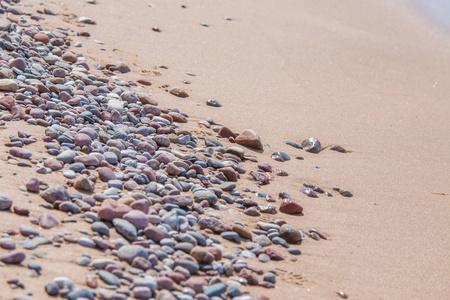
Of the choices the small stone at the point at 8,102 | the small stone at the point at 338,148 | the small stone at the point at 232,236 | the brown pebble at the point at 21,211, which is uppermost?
the small stone at the point at 8,102

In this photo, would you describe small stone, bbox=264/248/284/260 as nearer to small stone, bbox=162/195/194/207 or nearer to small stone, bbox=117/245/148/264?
small stone, bbox=162/195/194/207

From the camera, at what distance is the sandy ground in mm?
3537

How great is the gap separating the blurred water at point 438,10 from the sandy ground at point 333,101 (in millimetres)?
335

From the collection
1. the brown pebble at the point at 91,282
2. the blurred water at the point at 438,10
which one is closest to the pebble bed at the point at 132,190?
the brown pebble at the point at 91,282

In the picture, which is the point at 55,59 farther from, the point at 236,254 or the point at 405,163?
the point at 405,163

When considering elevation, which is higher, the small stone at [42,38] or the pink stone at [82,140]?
the small stone at [42,38]

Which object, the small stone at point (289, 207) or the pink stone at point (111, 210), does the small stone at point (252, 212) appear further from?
the pink stone at point (111, 210)

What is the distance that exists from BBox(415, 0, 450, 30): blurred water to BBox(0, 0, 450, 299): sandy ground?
33 cm

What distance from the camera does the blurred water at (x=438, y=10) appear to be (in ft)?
32.5

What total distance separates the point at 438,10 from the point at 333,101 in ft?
17.1

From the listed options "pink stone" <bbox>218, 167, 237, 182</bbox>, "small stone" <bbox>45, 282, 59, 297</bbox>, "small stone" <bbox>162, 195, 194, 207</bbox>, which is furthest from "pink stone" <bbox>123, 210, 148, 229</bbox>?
"pink stone" <bbox>218, 167, 237, 182</bbox>

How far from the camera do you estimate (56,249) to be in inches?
106

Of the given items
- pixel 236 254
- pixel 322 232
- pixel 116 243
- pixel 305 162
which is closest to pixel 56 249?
pixel 116 243

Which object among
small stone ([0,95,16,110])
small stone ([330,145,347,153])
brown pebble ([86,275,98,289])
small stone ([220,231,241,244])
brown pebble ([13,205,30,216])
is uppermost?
small stone ([0,95,16,110])
